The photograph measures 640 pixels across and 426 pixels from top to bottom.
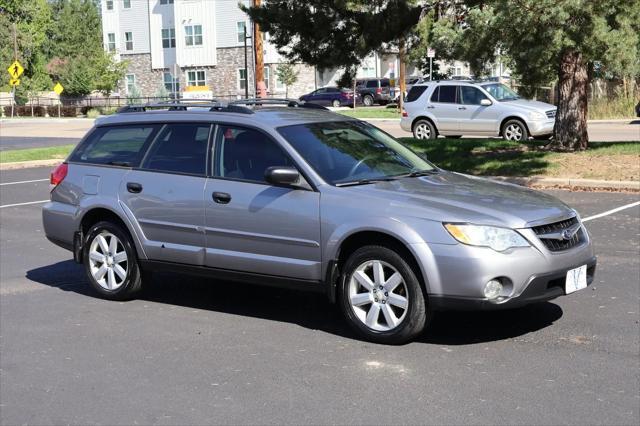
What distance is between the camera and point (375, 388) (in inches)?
213

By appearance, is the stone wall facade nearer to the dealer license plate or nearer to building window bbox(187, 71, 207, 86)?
building window bbox(187, 71, 207, 86)

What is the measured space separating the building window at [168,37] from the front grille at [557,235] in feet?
225

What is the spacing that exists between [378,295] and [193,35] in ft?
220

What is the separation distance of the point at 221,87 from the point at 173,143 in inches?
2560

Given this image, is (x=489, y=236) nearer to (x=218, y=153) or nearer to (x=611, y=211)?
(x=218, y=153)

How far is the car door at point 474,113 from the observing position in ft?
76.6

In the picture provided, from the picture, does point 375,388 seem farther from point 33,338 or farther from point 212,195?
point 33,338

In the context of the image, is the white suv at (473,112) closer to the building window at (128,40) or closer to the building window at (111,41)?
the building window at (128,40)

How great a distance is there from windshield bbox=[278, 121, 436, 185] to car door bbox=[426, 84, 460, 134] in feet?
54.9

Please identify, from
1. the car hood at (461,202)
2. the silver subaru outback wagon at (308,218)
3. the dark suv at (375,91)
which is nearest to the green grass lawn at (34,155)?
the silver subaru outback wagon at (308,218)

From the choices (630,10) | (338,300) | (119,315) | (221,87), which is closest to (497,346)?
(338,300)

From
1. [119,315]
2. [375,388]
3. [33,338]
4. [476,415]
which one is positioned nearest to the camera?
[476,415]

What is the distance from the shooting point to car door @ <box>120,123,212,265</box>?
7.29 meters

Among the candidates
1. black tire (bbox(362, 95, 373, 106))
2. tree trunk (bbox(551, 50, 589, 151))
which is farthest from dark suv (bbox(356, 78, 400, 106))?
tree trunk (bbox(551, 50, 589, 151))
